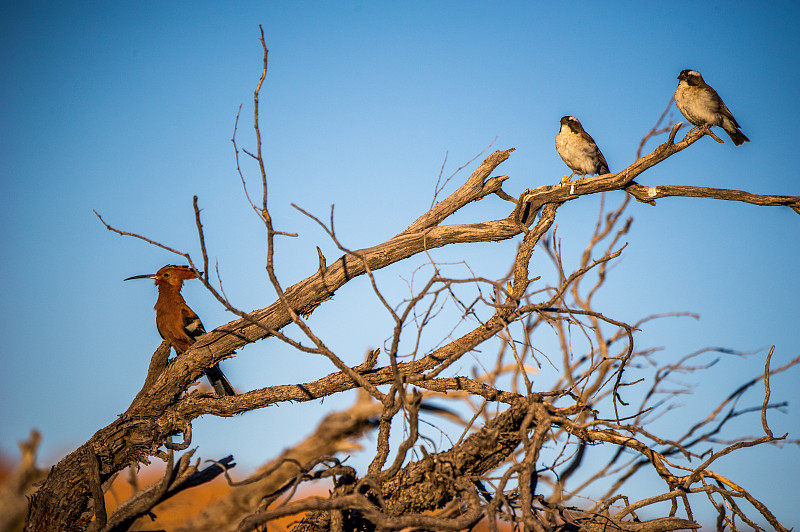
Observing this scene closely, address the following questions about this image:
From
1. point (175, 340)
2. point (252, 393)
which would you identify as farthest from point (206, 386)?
point (252, 393)

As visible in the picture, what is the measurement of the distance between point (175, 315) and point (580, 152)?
4368 mm

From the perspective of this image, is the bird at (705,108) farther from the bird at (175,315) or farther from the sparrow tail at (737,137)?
the bird at (175,315)

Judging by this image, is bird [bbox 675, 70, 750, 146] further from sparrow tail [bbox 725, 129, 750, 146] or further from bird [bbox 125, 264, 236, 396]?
bird [bbox 125, 264, 236, 396]

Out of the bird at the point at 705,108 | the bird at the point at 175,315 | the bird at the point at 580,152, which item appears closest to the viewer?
the bird at the point at 175,315

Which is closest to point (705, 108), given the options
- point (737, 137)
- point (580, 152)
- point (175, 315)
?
point (737, 137)

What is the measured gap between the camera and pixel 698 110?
579 cm

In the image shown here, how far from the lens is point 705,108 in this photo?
18.8 feet

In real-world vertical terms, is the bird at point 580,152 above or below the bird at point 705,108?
above

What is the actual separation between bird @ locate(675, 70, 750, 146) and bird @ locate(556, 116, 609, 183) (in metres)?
0.91

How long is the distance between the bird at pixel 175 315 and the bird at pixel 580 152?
404 cm

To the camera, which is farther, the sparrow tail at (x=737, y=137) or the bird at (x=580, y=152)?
the bird at (x=580, y=152)

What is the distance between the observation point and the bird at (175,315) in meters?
5.46

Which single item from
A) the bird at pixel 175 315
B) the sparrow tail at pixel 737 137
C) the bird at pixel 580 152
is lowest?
the sparrow tail at pixel 737 137

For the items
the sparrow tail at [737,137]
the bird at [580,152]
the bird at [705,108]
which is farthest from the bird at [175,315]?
the sparrow tail at [737,137]
